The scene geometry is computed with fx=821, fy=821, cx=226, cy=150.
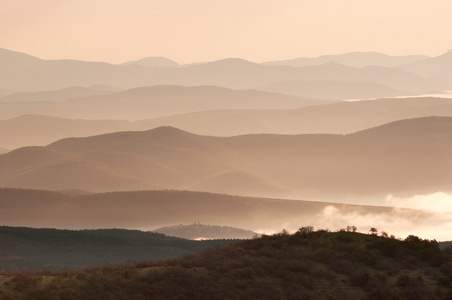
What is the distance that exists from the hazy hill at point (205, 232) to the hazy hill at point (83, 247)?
11.5 metres

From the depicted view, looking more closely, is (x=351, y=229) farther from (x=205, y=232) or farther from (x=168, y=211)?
(x=168, y=211)

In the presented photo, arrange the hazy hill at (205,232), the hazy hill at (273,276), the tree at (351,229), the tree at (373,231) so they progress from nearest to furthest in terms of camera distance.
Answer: the hazy hill at (273,276)
the tree at (373,231)
the tree at (351,229)
the hazy hill at (205,232)

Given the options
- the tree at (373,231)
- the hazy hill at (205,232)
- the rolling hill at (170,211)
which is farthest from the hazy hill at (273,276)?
the rolling hill at (170,211)

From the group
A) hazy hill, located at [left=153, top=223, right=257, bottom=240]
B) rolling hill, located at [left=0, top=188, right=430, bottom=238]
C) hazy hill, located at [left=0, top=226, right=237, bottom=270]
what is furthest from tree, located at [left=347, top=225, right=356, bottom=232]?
rolling hill, located at [left=0, top=188, right=430, bottom=238]

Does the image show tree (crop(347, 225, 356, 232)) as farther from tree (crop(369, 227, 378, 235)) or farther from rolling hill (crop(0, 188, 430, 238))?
rolling hill (crop(0, 188, 430, 238))

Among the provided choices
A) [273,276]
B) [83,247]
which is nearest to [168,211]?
[83,247]

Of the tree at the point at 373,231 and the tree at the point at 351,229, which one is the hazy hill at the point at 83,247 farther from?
the tree at the point at 373,231

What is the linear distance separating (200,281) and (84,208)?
4596 inches

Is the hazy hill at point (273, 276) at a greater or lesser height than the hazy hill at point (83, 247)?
lesser

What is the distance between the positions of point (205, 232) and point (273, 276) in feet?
276

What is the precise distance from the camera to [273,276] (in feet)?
122

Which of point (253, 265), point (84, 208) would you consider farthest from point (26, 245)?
point (253, 265)

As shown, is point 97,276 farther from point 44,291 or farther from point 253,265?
point 253,265

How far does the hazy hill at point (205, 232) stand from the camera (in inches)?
4545
